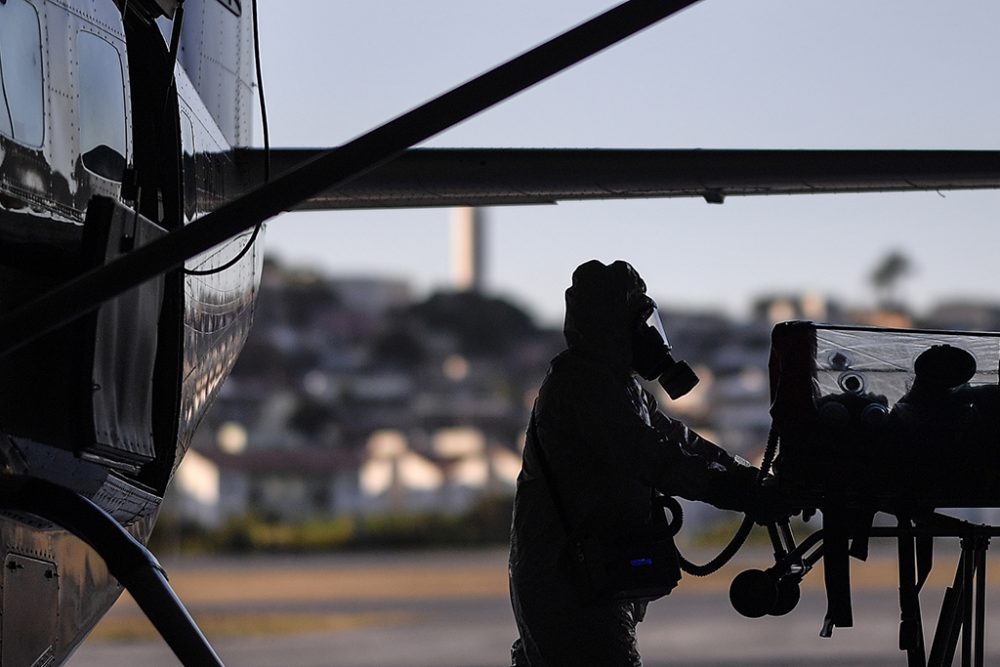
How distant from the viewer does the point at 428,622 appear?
87.0 ft

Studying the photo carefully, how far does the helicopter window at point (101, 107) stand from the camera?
4.03m

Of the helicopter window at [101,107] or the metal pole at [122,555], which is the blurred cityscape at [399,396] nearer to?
the helicopter window at [101,107]

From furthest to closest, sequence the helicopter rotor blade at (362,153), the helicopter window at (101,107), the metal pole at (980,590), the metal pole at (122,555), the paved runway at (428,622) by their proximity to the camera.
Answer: the paved runway at (428,622) → the metal pole at (980,590) → the helicopter window at (101,107) → the metal pole at (122,555) → the helicopter rotor blade at (362,153)

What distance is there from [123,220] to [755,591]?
2.19m

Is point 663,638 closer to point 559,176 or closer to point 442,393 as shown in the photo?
point 559,176

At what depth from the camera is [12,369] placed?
135 inches

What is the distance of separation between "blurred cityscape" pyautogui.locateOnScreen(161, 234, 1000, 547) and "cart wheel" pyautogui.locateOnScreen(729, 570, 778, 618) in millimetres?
54483

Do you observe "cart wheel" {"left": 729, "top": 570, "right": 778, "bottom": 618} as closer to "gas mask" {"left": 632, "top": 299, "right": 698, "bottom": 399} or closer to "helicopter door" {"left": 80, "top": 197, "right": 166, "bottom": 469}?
"gas mask" {"left": 632, "top": 299, "right": 698, "bottom": 399}

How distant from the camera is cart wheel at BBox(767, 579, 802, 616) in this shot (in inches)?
181

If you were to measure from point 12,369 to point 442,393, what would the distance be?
283 feet

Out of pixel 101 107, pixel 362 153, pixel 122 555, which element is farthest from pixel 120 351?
pixel 362 153

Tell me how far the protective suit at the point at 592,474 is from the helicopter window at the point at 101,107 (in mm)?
1533

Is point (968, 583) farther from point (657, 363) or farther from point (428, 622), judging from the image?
point (428, 622)

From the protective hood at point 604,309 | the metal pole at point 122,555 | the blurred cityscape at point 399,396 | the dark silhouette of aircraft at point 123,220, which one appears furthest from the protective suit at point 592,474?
the blurred cityscape at point 399,396
